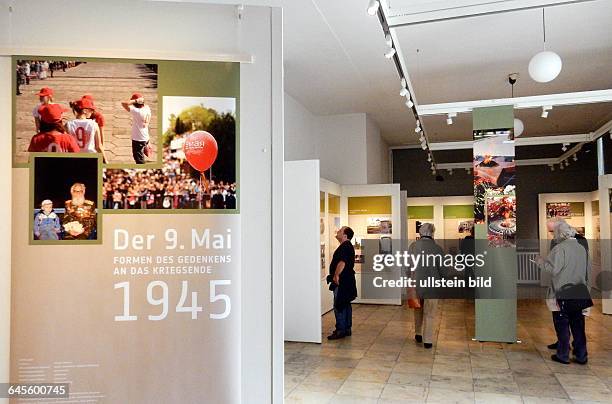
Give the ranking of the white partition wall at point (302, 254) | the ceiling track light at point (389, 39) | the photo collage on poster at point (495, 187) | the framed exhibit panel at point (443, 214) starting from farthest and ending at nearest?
the framed exhibit panel at point (443, 214) → the white partition wall at point (302, 254) → the photo collage on poster at point (495, 187) → the ceiling track light at point (389, 39)

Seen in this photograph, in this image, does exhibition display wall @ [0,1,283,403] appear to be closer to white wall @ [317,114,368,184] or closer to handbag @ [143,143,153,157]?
handbag @ [143,143,153,157]

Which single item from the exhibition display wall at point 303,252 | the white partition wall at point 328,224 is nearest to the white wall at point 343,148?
the white partition wall at point 328,224

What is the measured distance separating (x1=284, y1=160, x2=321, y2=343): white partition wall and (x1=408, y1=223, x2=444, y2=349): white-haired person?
1.47 meters

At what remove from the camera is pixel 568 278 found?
242 inches

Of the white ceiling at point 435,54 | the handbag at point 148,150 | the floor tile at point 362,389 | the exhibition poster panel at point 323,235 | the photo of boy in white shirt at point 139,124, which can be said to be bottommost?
the floor tile at point 362,389

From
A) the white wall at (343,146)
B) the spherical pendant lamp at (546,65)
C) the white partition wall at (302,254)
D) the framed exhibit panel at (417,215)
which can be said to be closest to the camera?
the spherical pendant lamp at (546,65)

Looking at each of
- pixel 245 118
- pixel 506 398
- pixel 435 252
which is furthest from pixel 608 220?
pixel 245 118

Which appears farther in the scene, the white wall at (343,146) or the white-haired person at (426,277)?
the white wall at (343,146)

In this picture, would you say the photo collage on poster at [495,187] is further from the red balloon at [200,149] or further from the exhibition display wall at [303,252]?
the red balloon at [200,149]

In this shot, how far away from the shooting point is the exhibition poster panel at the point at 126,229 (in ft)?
8.13

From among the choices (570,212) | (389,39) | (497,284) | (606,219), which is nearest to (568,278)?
(497,284)

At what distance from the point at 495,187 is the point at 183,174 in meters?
5.75

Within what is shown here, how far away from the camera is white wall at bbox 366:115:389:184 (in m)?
11.9

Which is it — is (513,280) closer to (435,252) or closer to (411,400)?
(435,252)
